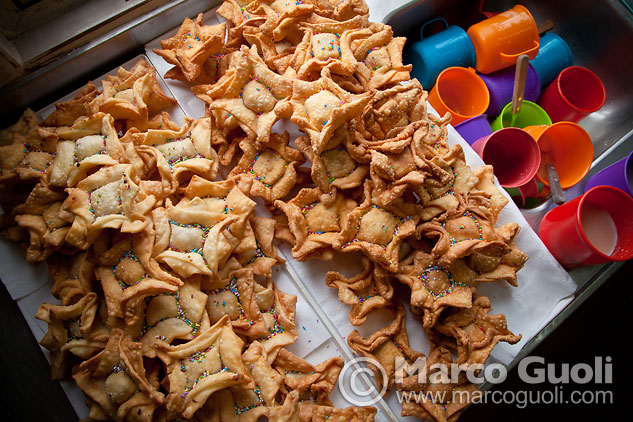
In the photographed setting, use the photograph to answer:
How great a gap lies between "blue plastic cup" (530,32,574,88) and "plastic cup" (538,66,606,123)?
0.06m

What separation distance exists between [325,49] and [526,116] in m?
0.95

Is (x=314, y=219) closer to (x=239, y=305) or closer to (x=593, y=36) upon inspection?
(x=239, y=305)

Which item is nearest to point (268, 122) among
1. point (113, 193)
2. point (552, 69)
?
point (113, 193)

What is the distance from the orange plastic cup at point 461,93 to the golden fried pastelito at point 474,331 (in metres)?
0.77

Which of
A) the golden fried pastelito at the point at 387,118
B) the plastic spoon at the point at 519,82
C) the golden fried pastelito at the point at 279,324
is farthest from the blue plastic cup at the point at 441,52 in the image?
the golden fried pastelito at the point at 279,324

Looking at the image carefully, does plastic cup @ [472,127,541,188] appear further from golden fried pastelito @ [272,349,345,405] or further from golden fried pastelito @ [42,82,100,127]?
golden fried pastelito @ [42,82,100,127]

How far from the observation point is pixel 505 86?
1.79m

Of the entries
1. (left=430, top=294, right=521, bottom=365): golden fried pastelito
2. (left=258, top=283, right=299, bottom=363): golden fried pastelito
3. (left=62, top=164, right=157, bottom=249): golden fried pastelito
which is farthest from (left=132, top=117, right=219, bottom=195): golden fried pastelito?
(left=430, top=294, right=521, bottom=365): golden fried pastelito

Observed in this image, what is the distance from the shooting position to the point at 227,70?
1.43 m

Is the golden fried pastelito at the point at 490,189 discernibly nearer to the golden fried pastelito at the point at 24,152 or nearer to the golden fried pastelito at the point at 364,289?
the golden fried pastelito at the point at 364,289

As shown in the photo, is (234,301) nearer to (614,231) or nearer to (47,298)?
(47,298)

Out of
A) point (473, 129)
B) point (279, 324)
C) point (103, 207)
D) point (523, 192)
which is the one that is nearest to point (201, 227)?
point (103, 207)

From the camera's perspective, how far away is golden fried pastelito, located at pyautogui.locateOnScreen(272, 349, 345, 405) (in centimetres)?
122

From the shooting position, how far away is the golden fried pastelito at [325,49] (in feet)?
4.43
